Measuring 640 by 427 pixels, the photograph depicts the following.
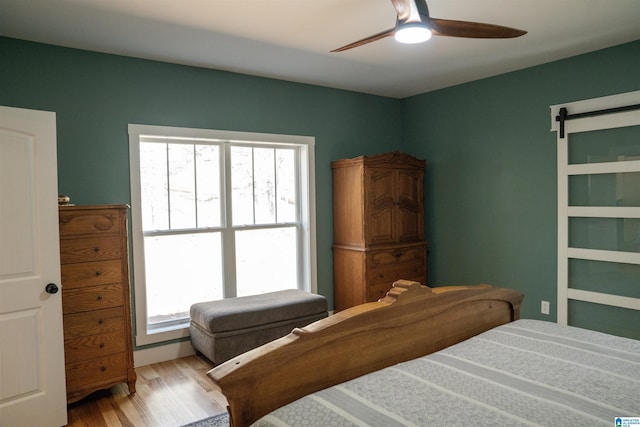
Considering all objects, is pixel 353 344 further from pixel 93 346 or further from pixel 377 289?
pixel 377 289

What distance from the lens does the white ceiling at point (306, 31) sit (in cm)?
264

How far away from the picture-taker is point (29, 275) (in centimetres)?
249

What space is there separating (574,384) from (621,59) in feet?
9.95

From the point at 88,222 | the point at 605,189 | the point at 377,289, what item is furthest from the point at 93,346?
the point at 605,189

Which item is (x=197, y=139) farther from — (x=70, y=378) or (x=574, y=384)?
(x=574, y=384)

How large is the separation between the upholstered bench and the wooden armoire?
0.72 m

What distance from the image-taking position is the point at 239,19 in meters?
2.81

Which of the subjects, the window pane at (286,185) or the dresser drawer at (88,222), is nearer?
the dresser drawer at (88,222)

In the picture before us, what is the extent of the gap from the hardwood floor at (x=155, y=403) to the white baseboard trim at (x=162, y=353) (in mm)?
135

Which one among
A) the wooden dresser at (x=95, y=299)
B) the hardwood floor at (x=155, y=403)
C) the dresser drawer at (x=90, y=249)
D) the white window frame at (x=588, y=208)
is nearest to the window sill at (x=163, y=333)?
the hardwood floor at (x=155, y=403)

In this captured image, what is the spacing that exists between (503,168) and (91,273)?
3743 millimetres

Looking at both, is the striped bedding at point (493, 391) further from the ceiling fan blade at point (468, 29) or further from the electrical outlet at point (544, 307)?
the electrical outlet at point (544, 307)

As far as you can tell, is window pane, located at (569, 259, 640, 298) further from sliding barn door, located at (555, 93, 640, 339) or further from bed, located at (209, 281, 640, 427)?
bed, located at (209, 281, 640, 427)

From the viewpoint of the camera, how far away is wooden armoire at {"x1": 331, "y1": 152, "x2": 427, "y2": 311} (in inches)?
171
